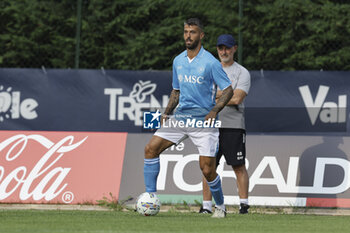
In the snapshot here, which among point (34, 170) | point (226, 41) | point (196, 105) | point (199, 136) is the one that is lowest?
point (34, 170)

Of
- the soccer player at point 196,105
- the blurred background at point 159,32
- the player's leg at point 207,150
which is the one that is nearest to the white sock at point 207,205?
the soccer player at point 196,105

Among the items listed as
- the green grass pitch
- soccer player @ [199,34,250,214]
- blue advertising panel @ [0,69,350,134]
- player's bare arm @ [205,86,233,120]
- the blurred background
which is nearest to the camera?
the green grass pitch

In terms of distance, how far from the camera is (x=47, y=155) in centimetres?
1238

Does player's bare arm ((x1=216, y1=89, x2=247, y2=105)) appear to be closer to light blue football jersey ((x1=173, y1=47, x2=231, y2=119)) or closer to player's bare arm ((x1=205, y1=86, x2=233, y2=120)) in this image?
light blue football jersey ((x1=173, y1=47, x2=231, y2=119))

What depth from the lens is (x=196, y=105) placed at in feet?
31.7

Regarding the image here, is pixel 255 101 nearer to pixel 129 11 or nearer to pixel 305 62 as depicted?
pixel 305 62

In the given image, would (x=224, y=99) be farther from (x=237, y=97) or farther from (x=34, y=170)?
(x=34, y=170)

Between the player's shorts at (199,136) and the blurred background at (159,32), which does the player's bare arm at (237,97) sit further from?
the blurred background at (159,32)

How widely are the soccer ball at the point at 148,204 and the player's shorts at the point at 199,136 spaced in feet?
2.35

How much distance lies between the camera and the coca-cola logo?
1205 cm

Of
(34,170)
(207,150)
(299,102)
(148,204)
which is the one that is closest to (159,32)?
(299,102)

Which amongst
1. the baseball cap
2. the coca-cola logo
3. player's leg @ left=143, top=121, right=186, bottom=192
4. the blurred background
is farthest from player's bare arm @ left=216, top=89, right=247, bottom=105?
the blurred background

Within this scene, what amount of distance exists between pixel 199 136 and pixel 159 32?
22.5 feet

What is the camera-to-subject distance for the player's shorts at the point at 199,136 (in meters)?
9.59
